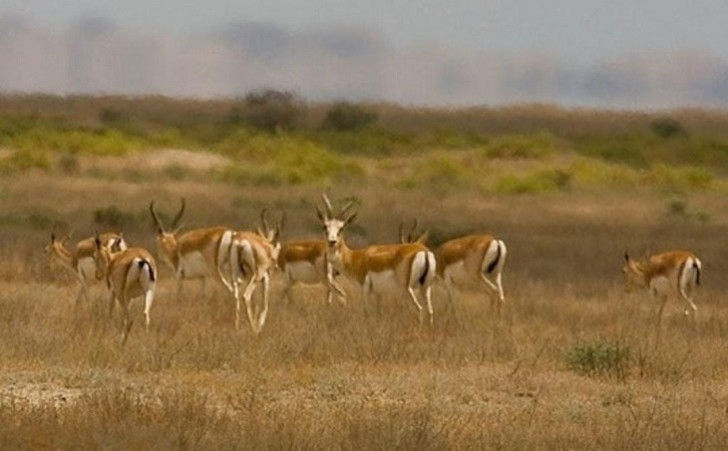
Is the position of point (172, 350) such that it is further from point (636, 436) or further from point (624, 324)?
point (624, 324)

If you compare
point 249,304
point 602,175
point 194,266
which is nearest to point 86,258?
point 194,266

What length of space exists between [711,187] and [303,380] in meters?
45.3

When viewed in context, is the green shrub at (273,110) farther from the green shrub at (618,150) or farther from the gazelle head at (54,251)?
the gazelle head at (54,251)

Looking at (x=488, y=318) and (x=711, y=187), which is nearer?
(x=488, y=318)

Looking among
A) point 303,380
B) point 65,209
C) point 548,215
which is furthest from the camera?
point 548,215

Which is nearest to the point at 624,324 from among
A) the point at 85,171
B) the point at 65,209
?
the point at 65,209

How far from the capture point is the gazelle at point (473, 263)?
1942cm

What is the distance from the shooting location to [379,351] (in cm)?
1398

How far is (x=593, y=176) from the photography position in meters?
55.4

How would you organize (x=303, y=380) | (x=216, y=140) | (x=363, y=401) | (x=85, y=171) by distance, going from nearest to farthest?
1. (x=363, y=401)
2. (x=303, y=380)
3. (x=85, y=171)
4. (x=216, y=140)

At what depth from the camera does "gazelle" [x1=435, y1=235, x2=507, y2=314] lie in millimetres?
19422

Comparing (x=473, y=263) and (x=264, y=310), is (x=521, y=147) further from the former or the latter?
(x=264, y=310)

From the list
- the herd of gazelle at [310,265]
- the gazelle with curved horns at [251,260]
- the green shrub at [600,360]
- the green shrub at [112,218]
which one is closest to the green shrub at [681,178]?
the green shrub at [112,218]

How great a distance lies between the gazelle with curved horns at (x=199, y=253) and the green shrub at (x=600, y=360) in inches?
227
